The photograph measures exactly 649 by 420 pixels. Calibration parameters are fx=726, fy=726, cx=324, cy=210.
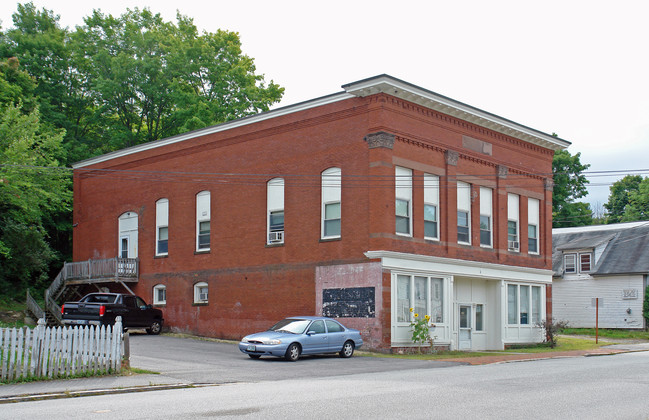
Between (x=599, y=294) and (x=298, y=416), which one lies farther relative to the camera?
(x=599, y=294)

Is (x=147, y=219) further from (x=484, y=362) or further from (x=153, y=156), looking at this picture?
(x=484, y=362)

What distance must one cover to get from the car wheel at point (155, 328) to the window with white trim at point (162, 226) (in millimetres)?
3917

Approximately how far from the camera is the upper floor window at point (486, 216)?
3300 cm

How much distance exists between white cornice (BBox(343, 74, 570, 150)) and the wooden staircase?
1542 cm

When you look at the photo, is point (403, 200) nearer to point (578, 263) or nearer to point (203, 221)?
point (203, 221)

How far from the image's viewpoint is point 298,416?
10938 mm

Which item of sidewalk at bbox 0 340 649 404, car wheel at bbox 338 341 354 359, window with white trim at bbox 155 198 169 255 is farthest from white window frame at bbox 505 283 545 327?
sidewalk at bbox 0 340 649 404

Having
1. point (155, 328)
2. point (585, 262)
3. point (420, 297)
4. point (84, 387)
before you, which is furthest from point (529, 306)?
point (84, 387)

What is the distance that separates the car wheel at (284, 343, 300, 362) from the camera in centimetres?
2276

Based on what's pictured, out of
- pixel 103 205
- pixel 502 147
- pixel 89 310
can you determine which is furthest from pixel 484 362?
pixel 103 205

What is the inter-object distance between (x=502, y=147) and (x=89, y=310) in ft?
64.9

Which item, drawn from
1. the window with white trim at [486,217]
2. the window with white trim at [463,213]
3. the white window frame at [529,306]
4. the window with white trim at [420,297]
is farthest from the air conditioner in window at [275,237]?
the white window frame at [529,306]

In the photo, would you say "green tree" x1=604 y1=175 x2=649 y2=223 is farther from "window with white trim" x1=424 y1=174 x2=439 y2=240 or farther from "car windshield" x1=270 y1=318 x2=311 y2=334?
"car windshield" x1=270 y1=318 x2=311 y2=334

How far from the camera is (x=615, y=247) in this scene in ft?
158
